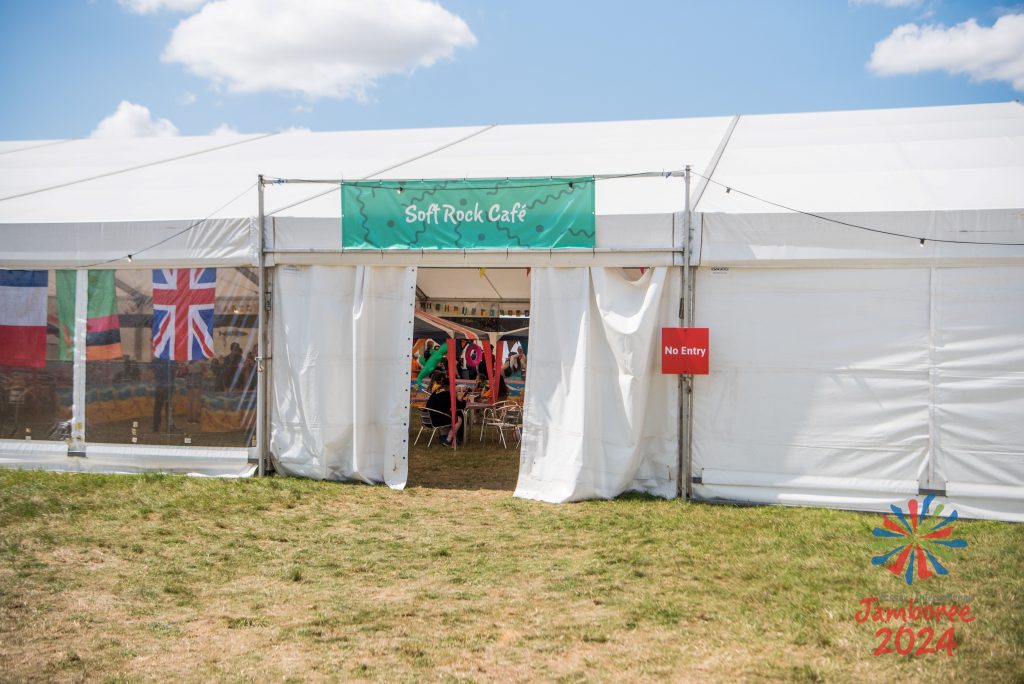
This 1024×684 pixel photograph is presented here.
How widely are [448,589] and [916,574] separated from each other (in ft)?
8.78

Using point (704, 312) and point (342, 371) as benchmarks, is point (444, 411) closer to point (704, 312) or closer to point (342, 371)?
point (342, 371)

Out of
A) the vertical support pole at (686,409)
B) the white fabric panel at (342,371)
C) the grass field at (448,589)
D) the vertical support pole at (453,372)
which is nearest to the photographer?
the grass field at (448,589)

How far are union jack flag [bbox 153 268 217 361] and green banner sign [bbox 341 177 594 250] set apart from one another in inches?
55.6

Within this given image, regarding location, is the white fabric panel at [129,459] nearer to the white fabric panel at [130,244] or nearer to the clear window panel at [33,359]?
the clear window panel at [33,359]

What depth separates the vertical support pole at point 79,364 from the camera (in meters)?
7.23

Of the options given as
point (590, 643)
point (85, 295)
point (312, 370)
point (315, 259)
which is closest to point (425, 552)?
point (590, 643)

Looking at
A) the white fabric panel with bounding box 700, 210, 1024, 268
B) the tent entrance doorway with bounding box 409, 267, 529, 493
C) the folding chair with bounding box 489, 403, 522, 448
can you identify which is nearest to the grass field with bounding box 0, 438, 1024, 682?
the tent entrance doorway with bounding box 409, 267, 529, 493

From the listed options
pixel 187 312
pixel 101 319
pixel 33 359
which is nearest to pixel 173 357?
pixel 187 312

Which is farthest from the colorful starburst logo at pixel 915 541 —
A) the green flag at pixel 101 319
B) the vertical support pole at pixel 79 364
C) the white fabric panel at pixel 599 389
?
the vertical support pole at pixel 79 364

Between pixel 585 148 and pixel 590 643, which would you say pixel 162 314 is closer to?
pixel 585 148

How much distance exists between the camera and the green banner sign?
253 inches

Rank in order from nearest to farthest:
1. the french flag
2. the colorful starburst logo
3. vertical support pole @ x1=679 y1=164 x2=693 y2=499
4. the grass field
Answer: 1. the grass field
2. the colorful starburst logo
3. vertical support pole @ x1=679 y1=164 x2=693 y2=499
4. the french flag

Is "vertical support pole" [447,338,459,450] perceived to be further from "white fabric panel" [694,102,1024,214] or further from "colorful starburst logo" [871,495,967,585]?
"colorful starburst logo" [871,495,967,585]

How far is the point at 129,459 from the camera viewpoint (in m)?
7.18
